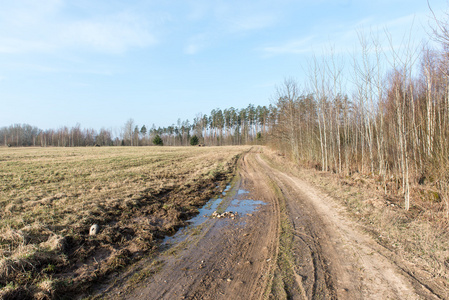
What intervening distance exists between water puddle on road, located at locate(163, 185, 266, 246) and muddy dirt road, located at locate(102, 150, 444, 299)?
6 cm

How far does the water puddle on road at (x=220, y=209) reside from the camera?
19.2ft

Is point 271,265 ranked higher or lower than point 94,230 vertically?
lower

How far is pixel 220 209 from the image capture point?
26.6 feet

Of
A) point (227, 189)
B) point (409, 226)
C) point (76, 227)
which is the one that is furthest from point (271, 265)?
point (227, 189)

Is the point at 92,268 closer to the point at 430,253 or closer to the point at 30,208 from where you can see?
the point at 30,208

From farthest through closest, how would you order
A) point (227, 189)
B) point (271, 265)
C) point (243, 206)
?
point (227, 189)
point (243, 206)
point (271, 265)

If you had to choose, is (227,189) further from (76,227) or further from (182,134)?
(182,134)

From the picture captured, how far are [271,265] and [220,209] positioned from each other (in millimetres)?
3951

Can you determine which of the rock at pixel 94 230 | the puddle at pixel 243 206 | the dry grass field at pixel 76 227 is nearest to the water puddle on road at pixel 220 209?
the puddle at pixel 243 206

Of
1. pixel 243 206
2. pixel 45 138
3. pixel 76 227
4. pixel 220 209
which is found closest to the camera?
pixel 76 227

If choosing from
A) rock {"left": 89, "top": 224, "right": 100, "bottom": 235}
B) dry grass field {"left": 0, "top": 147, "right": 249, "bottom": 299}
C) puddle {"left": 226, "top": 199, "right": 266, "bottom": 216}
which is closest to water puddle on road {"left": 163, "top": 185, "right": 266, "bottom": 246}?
puddle {"left": 226, "top": 199, "right": 266, "bottom": 216}

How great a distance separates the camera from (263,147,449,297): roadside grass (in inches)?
161

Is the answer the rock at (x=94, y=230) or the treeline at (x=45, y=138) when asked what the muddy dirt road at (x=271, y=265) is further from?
the treeline at (x=45, y=138)

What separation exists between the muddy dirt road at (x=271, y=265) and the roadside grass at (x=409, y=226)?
12.8 inches
